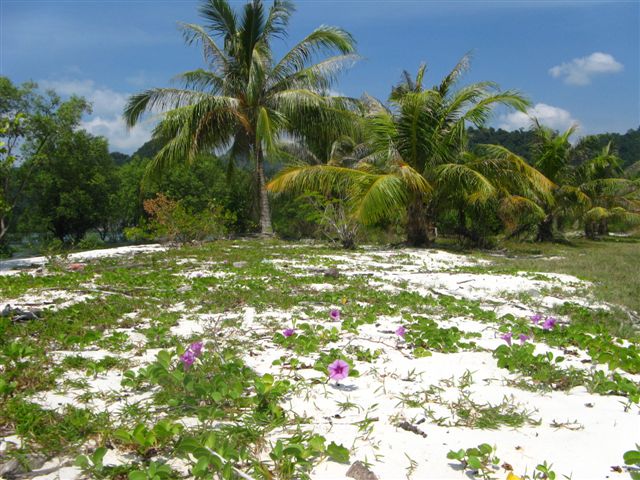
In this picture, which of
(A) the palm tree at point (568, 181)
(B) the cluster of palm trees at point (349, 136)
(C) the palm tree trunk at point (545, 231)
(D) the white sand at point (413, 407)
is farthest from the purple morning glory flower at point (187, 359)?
(C) the palm tree trunk at point (545, 231)

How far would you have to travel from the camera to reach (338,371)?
96.7 inches

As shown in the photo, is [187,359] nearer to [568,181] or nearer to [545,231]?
[545,231]

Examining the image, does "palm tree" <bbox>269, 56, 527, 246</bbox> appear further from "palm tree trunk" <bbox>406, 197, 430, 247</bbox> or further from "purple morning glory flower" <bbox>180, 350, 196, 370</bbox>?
"purple morning glory flower" <bbox>180, 350, 196, 370</bbox>

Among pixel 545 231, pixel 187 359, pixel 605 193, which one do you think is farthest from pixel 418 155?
pixel 605 193

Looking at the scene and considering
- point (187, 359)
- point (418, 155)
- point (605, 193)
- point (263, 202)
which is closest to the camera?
point (187, 359)

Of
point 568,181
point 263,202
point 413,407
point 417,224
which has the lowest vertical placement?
point 413,407

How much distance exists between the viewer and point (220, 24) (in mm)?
15211

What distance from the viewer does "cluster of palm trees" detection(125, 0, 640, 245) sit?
12188 millimetres

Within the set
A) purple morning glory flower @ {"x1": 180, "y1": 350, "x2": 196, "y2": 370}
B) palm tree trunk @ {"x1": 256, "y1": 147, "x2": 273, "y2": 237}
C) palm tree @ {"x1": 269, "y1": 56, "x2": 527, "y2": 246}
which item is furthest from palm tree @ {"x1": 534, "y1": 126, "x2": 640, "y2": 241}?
purple morning glory flower @ {"x1": 180, "y1": 350, "x2": 196, "y2": 370}

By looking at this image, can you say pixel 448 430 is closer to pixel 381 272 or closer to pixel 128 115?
pixel 381 272

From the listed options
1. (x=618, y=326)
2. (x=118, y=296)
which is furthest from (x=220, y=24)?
(x=618, y=326)

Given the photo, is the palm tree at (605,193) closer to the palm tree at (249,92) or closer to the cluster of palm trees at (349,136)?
the cluster of palm trees at (349,136)

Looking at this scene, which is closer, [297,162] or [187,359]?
[187,359]

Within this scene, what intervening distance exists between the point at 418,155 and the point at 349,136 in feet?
15.8
